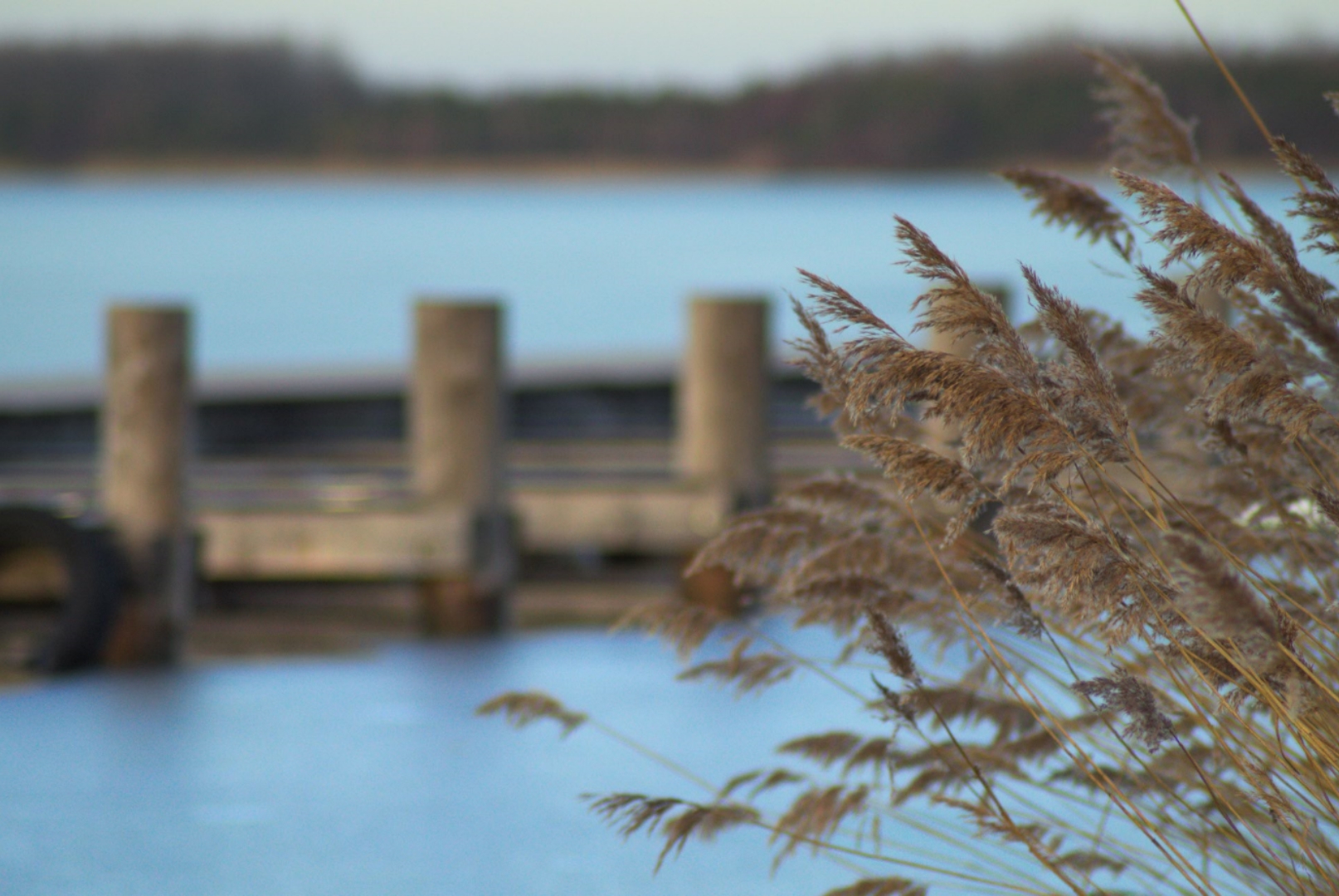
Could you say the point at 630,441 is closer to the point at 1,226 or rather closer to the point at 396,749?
the point at 396,749

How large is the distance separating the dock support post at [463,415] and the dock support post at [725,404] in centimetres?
90

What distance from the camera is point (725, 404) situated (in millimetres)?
7586

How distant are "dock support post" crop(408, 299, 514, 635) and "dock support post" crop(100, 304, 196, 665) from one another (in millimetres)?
982

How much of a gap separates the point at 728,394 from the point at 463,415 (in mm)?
1208

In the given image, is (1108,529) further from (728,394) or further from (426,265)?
(426,265)

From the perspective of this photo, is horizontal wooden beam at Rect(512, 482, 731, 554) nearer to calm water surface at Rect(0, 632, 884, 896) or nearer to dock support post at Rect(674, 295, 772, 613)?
dock support post at Rect(674, 295, 772, 613)

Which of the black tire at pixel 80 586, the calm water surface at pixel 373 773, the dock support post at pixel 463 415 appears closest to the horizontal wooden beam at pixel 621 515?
the dock support post at pixel 463 415

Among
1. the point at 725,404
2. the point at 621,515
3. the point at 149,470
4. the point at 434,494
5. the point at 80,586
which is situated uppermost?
the point at 725,404

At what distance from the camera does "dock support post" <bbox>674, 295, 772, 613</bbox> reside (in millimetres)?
7562

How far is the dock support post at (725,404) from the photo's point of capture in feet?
24.8

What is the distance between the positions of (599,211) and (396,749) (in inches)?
4390

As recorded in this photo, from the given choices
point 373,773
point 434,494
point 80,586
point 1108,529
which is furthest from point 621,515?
point 1108,529

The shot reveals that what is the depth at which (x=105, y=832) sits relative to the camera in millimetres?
5574

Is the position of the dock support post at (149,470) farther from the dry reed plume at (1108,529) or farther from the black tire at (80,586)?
the dry reed plume at (1108,529)
